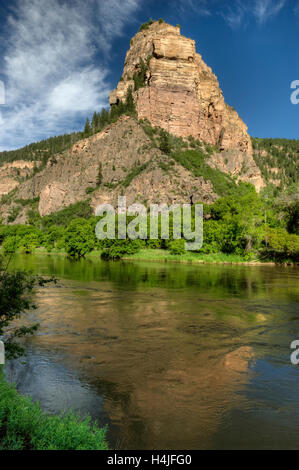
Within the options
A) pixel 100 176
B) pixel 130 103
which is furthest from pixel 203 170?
pixel 130 103

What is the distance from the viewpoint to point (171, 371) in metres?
11.3

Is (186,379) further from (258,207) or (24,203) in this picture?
(24,203)

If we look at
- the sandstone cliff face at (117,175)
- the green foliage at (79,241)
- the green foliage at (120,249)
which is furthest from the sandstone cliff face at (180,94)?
the green foliage at (120,249)

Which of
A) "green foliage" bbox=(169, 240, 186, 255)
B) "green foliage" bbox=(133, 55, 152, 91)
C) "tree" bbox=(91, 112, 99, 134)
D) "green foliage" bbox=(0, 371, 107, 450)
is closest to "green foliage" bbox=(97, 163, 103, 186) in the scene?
"tree" bbox=(91, 112, 99, 134)

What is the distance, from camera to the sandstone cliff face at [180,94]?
14950cm

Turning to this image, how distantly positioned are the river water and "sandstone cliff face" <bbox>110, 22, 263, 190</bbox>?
138 m

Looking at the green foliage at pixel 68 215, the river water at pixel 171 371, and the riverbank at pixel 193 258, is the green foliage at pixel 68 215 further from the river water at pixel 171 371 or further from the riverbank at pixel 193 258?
the river water at pixel 171 371

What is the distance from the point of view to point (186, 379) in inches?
418

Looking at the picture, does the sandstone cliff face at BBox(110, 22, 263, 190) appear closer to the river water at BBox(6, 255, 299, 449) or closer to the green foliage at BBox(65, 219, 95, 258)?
the green foliage at BBox(65, 219, 95, 258)

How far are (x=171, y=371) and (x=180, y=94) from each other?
159 m

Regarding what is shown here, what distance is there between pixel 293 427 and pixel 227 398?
1.90 m
